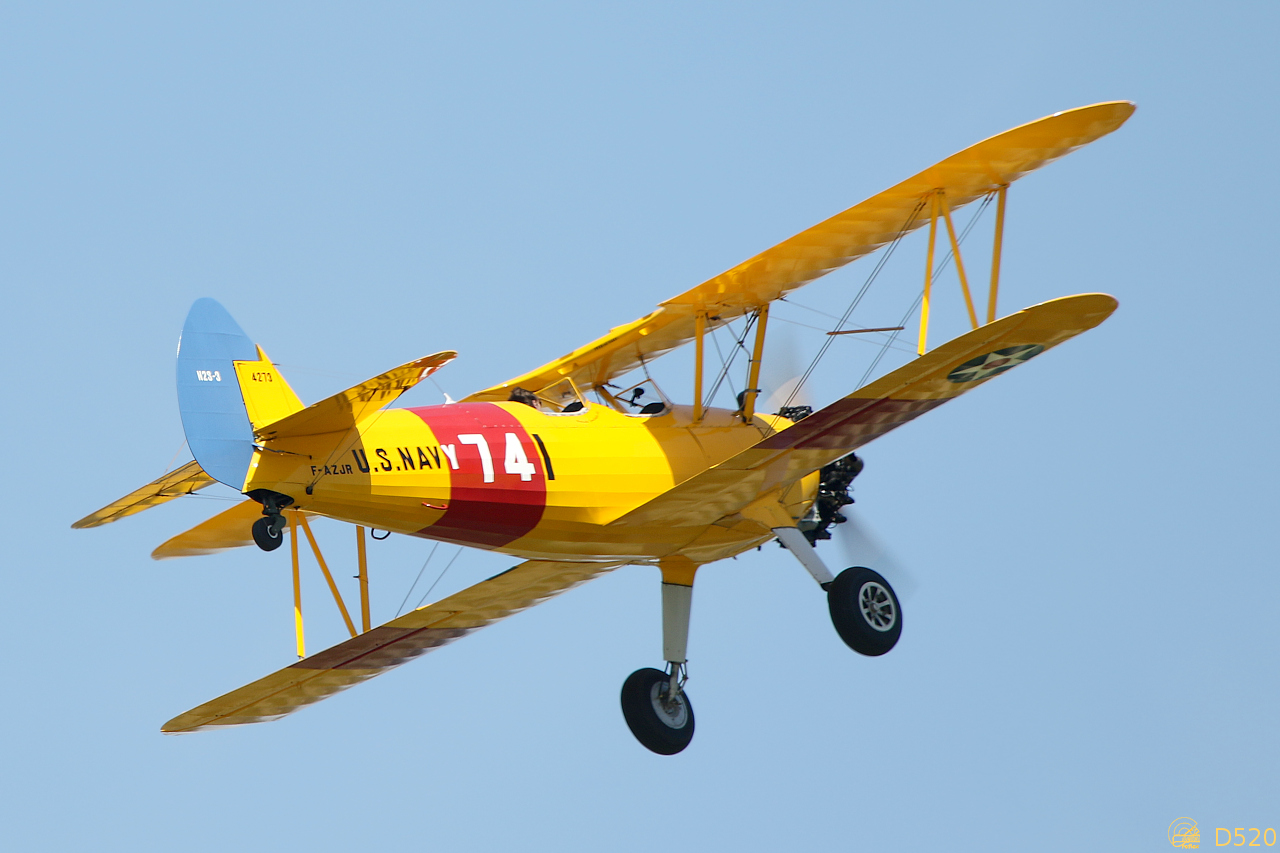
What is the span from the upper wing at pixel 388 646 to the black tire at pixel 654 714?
1.02m

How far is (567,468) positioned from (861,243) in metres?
3.21

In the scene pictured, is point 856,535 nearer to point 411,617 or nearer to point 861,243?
point 861,243

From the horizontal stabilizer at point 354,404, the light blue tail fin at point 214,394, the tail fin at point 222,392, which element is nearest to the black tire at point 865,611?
the horizontal stabilizer at point 354,404

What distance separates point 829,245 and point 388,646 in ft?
17.3

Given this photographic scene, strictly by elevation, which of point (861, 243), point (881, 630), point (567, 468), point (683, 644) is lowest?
point (881, 630)

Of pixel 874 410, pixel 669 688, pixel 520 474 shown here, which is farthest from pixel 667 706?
pixel 874 410

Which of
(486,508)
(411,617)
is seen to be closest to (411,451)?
(486,508)

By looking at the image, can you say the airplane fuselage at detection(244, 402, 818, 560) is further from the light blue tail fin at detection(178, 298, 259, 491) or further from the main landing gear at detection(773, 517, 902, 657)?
the main landing gear at detection(773, 517, 902, 657)

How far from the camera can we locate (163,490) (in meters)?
12.3

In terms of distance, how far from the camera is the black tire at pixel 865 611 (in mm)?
13102

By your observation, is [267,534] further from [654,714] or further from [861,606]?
[861,606]

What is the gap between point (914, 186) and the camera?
41.5 ft

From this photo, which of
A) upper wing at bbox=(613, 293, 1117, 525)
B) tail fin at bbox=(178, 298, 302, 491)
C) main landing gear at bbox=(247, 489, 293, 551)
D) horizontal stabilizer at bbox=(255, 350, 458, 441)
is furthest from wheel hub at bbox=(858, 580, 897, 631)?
tail fin at bbox=(178, 298, 302, 491)

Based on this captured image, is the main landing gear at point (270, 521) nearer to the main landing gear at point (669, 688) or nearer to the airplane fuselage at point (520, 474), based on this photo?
the airplane fuselage at point (520, 474)
